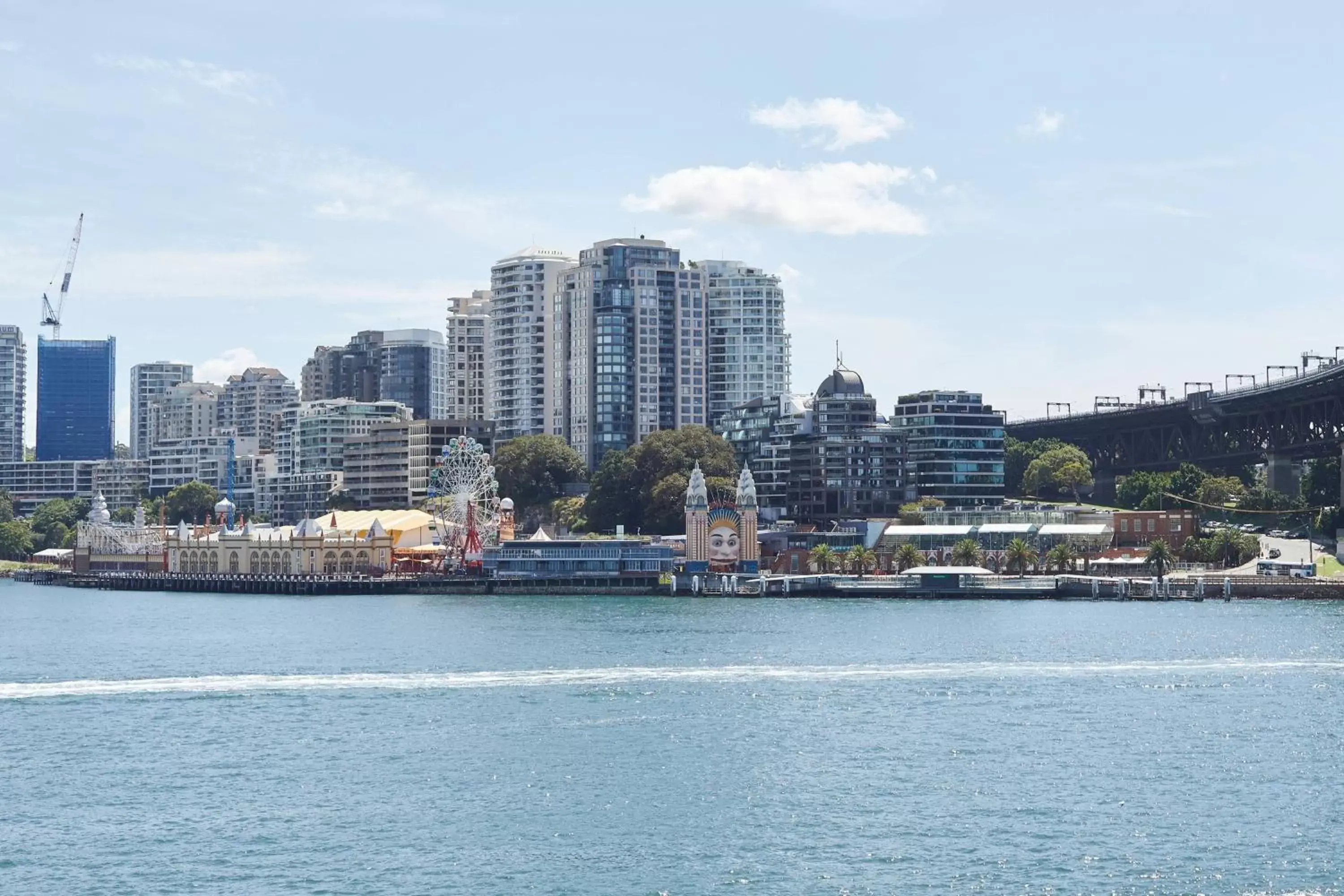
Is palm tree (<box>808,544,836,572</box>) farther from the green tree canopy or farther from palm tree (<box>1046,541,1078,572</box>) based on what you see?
palm tree (<box>1046,541,1078,572</box>)

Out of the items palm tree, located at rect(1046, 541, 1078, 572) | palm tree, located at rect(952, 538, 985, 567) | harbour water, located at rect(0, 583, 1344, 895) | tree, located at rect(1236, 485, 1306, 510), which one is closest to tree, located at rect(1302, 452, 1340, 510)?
tree, located at rect(1236, 485, 1306, 510)

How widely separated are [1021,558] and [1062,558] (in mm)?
3860

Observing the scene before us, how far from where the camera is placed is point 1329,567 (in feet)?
548

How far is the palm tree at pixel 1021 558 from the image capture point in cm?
17800

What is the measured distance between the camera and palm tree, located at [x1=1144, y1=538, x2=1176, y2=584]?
170750 mm

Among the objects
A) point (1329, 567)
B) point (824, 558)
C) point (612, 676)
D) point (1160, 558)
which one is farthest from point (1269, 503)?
point (612, 676)

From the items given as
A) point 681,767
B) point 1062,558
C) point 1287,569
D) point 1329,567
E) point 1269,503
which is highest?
point 1269,503

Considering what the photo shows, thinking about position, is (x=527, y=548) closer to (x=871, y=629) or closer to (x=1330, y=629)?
(x=871, y=629)

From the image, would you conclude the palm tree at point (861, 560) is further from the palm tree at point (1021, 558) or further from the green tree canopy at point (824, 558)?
the palm tree at point (1021, 558)

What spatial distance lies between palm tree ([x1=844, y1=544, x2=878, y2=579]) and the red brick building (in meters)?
24.1

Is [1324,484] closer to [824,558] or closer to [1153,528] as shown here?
[1153,528]

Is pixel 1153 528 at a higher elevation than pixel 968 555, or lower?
higher

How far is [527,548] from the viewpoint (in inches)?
7702

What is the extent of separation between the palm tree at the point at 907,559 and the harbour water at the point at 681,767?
213 feet
